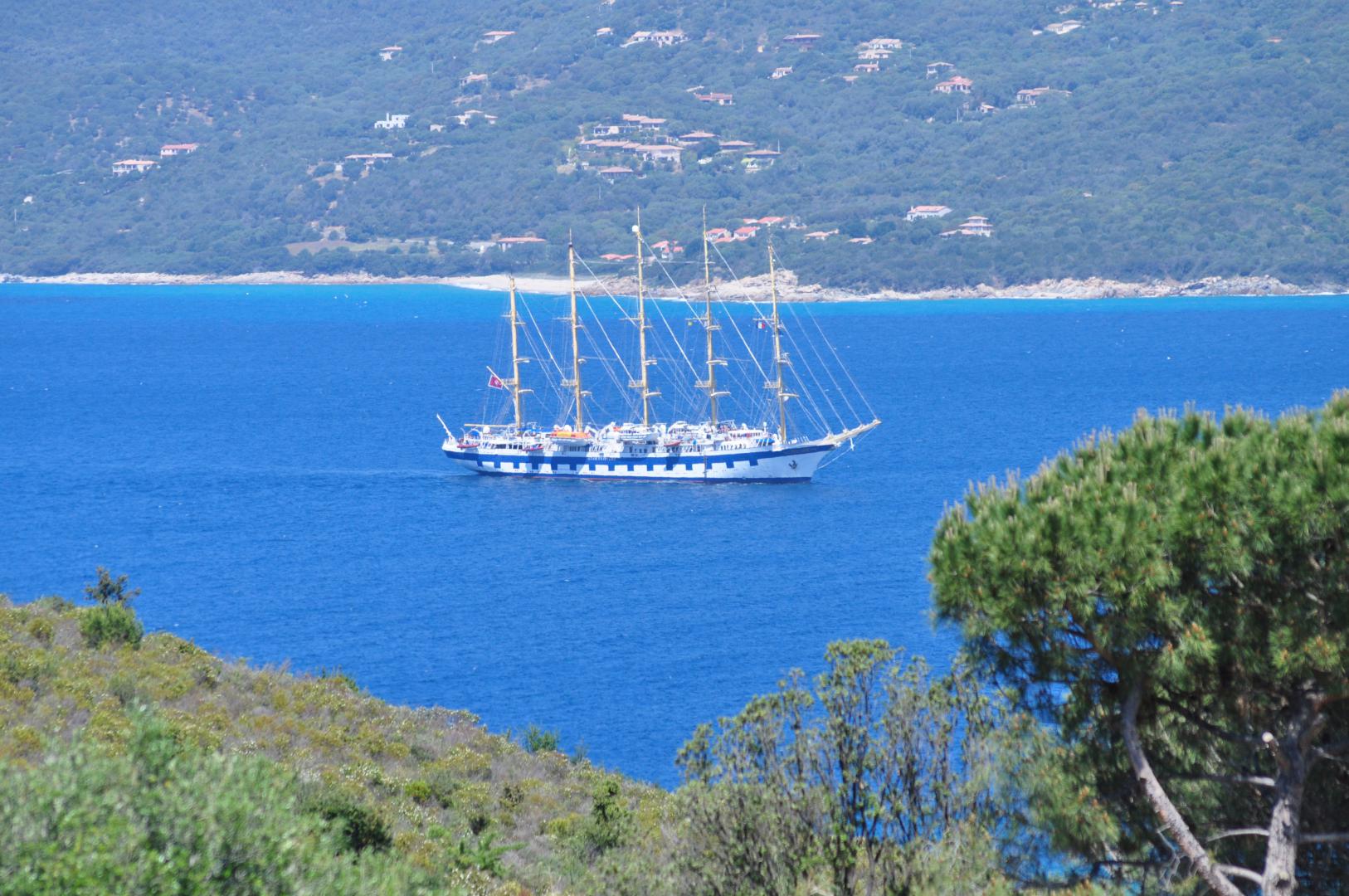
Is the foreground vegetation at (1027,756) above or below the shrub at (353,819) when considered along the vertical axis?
above

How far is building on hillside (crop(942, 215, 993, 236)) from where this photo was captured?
431ft

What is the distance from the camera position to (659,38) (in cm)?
18575

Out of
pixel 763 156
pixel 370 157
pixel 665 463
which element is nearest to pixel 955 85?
pixel 763 156

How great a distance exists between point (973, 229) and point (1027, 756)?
125815 millimetres

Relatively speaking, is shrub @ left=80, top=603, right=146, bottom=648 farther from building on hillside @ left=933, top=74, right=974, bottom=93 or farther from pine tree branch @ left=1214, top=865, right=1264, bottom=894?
building on hillside @ left=933, top=74, right=974, bottom=93

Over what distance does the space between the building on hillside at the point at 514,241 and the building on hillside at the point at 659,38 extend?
46507mm

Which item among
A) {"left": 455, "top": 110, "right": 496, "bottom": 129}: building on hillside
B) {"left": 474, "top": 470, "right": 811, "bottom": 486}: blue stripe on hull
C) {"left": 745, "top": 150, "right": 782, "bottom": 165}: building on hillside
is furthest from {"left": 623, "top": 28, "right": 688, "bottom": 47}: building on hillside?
{"left": 474, "top": 470, "right": 811, "bottom": 486}: blue stripe on hull

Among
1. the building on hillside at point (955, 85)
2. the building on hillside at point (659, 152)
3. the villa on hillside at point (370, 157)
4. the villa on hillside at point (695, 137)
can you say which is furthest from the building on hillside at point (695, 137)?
the villa on hillside at point (370, 157)

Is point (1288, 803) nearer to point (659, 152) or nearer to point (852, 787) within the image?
point (852, 787)

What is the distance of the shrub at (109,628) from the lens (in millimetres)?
17578

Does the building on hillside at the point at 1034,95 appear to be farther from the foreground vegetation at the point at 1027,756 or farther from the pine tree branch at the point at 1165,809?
the pine tree branch at the point at 1165,809

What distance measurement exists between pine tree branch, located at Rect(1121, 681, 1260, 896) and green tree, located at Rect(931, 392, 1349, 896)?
10 mm

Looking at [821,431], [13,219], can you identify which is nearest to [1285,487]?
[821,431]

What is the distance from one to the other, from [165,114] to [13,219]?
85.0 feet
